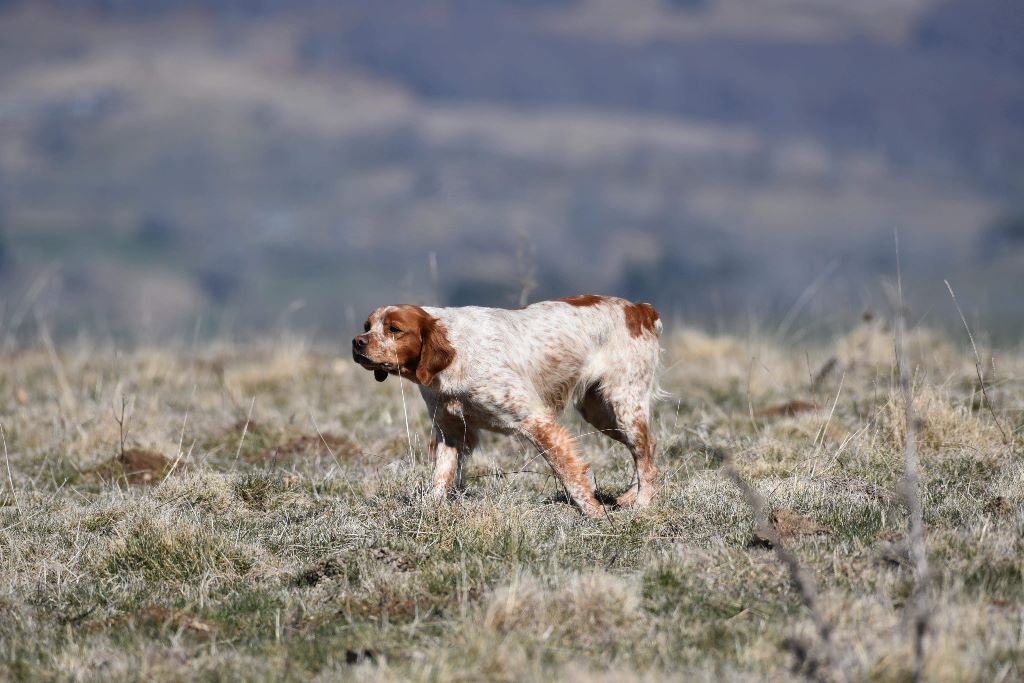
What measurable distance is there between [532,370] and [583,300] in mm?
653

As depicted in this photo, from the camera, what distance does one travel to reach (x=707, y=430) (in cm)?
811

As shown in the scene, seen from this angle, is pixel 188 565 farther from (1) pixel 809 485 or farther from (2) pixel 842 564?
(1) pixel 809 485

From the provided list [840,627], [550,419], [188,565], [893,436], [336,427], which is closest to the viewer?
[840,627]

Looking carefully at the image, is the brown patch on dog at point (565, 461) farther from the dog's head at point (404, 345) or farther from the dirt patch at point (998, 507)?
the dirt patch at point (998, 507)

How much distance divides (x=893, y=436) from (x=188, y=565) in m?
4.33

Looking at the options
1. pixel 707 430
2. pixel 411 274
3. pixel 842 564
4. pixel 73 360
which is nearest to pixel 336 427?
pixel 411 274

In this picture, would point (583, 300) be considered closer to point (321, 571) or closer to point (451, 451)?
point (451, 451)

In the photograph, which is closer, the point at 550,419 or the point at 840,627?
the point at 840,627

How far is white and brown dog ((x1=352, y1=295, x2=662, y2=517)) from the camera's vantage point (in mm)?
5719

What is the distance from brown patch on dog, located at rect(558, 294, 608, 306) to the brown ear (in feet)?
3.20

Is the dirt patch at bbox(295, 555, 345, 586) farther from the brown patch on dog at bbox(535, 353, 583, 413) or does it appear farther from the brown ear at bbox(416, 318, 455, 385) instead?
the brown patch on dog at bbox(535, 353, 583, 413)

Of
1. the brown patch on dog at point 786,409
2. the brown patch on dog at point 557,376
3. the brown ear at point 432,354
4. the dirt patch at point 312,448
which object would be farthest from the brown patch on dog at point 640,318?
the dirt patch at point 312,448

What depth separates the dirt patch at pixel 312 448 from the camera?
7891 mm

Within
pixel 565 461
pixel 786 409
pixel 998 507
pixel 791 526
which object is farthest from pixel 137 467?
pixel 998 507
